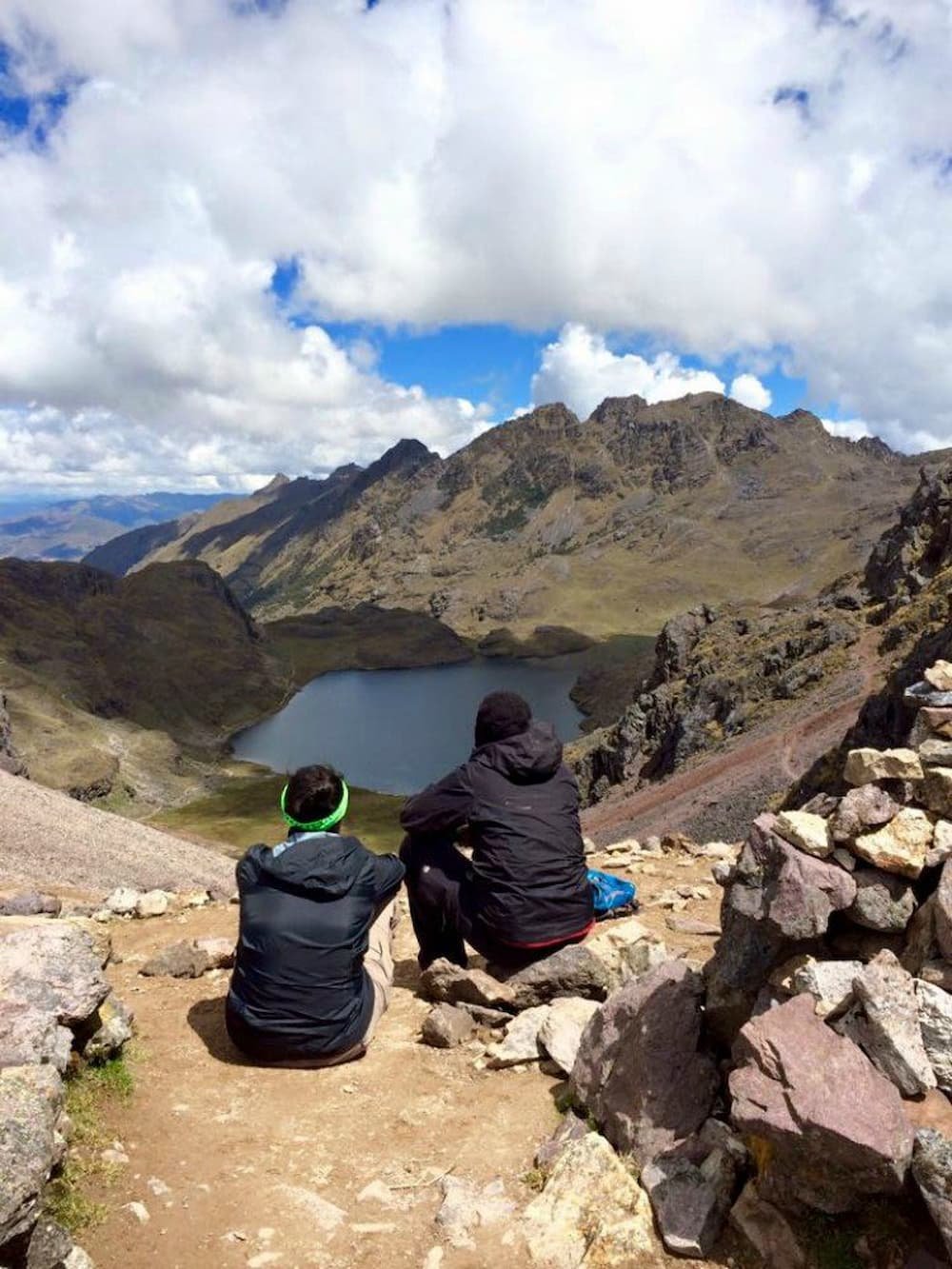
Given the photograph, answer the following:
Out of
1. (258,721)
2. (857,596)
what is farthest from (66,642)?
(857,596)

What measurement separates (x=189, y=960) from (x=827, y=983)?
8.96 meters

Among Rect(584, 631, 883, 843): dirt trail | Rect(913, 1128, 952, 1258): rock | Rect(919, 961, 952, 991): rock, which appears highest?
Rect(919, 961, 952, 991): rock

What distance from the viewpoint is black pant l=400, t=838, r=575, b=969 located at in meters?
9.89

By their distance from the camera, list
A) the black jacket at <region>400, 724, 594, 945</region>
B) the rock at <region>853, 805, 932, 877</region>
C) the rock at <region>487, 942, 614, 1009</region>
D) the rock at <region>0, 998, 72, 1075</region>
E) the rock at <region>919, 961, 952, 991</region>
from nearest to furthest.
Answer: the rock at <region>919, 961, 952, 991</region> → the rock at <region>0, 998, 72, 1075</region> → the rock at <region>853, 805, 932, 877</region> → the rock at <region>487, 942, 614, 1009</region> → the black jacket at <region>400, 724, 594, 945</region>

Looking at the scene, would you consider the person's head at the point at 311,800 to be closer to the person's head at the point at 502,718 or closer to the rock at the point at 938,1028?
the person's head at the point at 502,718

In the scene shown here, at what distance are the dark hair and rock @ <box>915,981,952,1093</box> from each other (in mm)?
5515

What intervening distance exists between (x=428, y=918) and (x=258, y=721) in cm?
19142

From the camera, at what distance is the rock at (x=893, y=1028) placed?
5.52m

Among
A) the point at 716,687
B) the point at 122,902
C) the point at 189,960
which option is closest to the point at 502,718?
the point at 189,960

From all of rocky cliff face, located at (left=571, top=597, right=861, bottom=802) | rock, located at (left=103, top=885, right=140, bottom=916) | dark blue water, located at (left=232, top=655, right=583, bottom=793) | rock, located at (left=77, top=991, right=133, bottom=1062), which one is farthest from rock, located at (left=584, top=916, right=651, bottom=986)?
dark blue water, located at (left=232, top=655, right=583, bottom=793)

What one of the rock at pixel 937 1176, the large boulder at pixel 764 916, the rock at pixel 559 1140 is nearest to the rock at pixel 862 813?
the large boulder at pixel 764 916

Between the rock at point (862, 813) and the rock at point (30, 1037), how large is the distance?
259 inches

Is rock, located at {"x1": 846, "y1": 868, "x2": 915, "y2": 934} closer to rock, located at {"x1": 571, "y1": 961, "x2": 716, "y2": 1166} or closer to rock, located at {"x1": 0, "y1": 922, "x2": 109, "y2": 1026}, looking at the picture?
rock, located at {"x1": 571, "y1": 961, "x2": 716, "y2": 1166}

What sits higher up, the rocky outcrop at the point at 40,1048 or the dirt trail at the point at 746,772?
the rocky outcrop at the point at 40,1048
